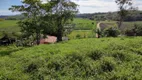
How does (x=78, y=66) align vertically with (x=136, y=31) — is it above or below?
below

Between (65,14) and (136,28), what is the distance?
959 cm

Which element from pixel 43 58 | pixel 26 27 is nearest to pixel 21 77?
pixel 43 58

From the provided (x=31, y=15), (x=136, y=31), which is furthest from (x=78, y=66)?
(x=136, y=31)

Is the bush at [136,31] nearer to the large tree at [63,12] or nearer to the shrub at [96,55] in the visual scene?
the large tree at [63,12]

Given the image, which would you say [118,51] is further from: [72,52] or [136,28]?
[136,28]

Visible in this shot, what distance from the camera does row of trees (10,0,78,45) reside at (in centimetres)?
1370

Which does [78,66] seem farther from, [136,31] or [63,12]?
[136,31]

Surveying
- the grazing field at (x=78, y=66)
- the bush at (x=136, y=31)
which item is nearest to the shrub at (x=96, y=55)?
the grazing field at (x=78, y=66)

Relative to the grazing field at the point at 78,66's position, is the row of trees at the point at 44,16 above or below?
above

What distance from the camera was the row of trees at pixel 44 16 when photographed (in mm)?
13703

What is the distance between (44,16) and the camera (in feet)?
49.3

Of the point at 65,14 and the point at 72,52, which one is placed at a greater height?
the point at 65,14

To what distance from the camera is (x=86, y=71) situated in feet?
22.6

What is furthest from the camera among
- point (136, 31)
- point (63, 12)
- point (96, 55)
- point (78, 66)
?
point (136, 31)
